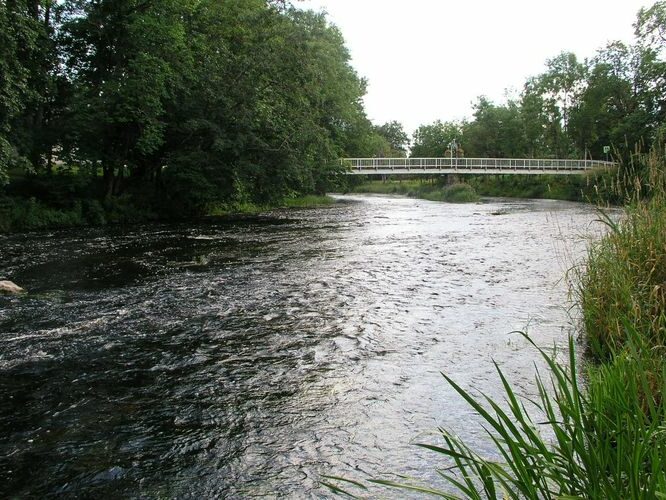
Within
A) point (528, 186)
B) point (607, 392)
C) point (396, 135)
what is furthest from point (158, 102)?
point (396, 135)

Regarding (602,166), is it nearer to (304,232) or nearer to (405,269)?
(405,269)

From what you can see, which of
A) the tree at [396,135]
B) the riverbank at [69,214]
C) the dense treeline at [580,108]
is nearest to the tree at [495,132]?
the dense treeline at [580,108]

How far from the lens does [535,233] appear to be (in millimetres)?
18953

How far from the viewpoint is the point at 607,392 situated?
2850mm

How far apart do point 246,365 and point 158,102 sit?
61.7 feet

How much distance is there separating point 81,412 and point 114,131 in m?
21.8

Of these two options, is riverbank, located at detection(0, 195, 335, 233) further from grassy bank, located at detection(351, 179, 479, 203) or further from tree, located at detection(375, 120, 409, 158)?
tree, located at detection(375, 120, 409, 158)

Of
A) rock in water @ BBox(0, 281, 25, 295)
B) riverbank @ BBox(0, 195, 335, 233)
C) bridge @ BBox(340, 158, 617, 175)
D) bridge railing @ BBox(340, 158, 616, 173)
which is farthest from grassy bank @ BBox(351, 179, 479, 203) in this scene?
rock in water @ BBox(0, 281, 25, 295)

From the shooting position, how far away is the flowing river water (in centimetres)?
377

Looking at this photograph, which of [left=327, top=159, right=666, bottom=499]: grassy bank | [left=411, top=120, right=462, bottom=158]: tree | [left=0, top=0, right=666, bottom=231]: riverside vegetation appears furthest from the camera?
[left=411, top=120, right=462, bottom=158]: tree

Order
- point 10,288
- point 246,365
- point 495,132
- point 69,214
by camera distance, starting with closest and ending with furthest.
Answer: point 246,365 < point 10,288 < point 69,214 < point 495,132

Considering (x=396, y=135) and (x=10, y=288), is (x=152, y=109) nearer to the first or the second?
(x=10, y=288)

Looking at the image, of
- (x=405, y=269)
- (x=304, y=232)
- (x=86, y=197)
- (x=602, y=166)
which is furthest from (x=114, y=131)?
(x=602, y=166)

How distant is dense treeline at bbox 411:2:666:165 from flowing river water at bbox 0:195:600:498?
4503cm
